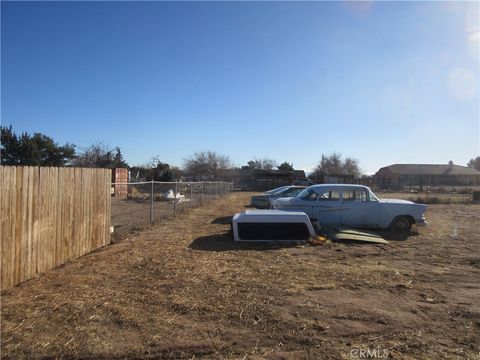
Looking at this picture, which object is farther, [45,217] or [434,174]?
[434,174]

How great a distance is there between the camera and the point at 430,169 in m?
99.6

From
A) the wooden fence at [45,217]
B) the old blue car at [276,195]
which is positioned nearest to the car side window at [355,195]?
the old blue car at [276,195]

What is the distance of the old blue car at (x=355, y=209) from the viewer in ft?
41.8

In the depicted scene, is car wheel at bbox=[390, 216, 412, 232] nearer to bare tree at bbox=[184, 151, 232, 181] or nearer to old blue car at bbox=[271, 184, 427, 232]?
old blue car at bbox=[271, 184, 427, 232]

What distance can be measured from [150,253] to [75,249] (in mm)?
1564

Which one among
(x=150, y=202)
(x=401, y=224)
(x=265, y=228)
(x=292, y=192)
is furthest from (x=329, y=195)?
(x=150, y=202)

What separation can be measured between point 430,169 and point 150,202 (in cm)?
9704

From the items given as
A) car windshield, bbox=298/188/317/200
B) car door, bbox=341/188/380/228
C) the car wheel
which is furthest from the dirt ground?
car windshield, bbox=298/188/317/200

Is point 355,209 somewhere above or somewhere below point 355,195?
below

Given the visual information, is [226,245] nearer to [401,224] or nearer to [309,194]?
[309,194]

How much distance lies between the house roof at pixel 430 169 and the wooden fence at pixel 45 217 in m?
99.1

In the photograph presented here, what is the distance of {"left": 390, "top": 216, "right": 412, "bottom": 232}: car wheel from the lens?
508 inches

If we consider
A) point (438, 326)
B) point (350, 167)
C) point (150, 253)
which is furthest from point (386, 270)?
point (350, 167)

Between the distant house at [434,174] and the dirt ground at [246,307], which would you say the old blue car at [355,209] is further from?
the distant house at [434,174]
